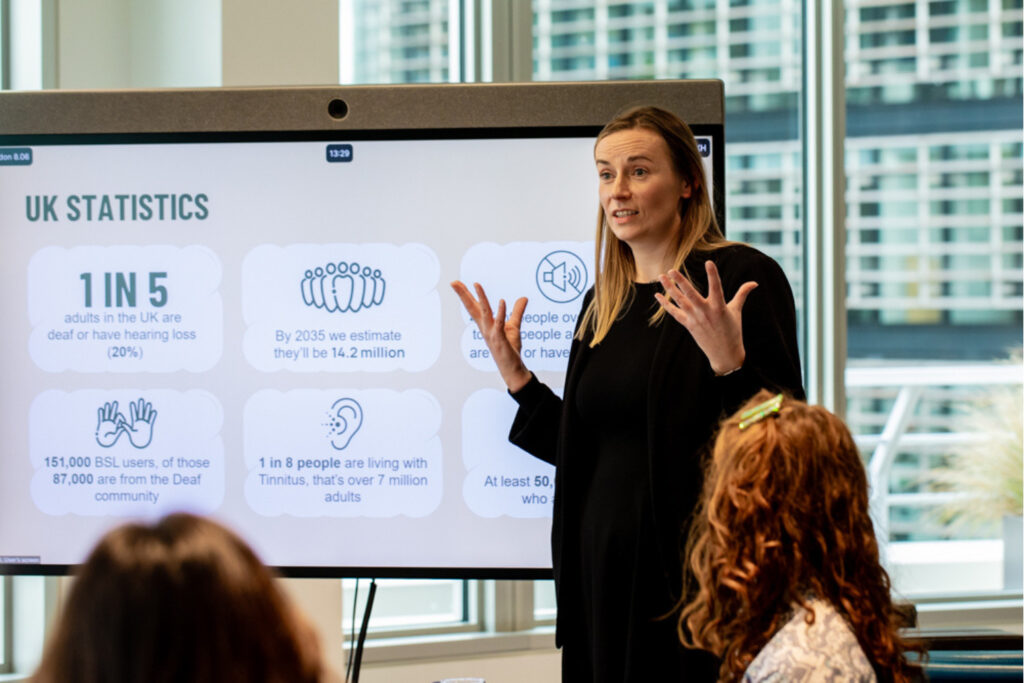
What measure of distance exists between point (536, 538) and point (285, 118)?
1180mm

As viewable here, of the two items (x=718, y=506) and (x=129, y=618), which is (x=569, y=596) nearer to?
(x=718, y=506)

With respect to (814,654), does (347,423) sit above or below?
above

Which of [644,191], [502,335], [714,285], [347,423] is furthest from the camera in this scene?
[347,423]

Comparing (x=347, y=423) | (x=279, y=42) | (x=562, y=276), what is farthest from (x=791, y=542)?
(x=279, y=42)

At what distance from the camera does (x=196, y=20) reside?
3.25 m

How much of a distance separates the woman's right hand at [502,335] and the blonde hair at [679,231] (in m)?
0.18

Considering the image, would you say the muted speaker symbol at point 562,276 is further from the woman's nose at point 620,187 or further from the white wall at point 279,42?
the white wall at point 279,42

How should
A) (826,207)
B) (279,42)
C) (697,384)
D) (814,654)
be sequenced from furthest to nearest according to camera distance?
(826,207)
(279,42)
(697,384)
(814,654)

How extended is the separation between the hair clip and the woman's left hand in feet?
0.94

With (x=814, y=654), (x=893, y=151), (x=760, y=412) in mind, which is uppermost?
(x=893, y=151)

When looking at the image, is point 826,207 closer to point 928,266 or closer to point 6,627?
point 928,266

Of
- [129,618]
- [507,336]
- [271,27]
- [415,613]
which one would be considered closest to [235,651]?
[129,618]

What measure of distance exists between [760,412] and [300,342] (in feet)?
4.53

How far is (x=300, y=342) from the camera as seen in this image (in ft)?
8.63
